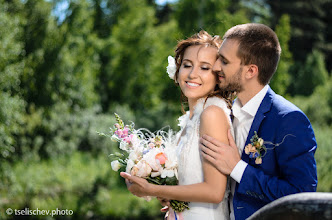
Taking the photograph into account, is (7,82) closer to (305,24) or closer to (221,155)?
(221,155)

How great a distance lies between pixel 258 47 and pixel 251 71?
5.6 inches

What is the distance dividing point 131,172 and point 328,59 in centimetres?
3431

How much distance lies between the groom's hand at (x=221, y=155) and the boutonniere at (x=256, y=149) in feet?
0.32

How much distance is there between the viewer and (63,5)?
11.0 metres

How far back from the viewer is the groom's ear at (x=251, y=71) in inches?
92.1

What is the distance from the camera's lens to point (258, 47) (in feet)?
7.61

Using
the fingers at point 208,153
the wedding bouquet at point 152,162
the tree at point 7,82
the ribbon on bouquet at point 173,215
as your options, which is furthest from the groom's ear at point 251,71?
the tree at point 7,82

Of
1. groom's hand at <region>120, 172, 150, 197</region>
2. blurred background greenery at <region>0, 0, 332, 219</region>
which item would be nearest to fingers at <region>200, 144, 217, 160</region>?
groom's hand at <region>120, 172, 150, 197</region>

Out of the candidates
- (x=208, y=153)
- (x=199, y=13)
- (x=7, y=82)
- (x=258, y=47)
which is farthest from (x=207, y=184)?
(x=199, y=13)

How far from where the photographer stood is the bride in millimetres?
2314

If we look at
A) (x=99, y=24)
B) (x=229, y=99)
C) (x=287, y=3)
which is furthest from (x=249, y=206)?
(x=287, y=3)

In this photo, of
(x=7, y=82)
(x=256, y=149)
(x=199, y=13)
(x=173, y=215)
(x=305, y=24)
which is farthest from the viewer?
(x=305, y=24)

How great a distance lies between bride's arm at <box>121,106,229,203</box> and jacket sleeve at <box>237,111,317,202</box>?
183 millimetres

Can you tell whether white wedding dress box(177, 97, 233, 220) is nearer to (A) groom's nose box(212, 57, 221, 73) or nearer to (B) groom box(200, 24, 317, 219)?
(B) groom box(200, 24, 317, 219)
